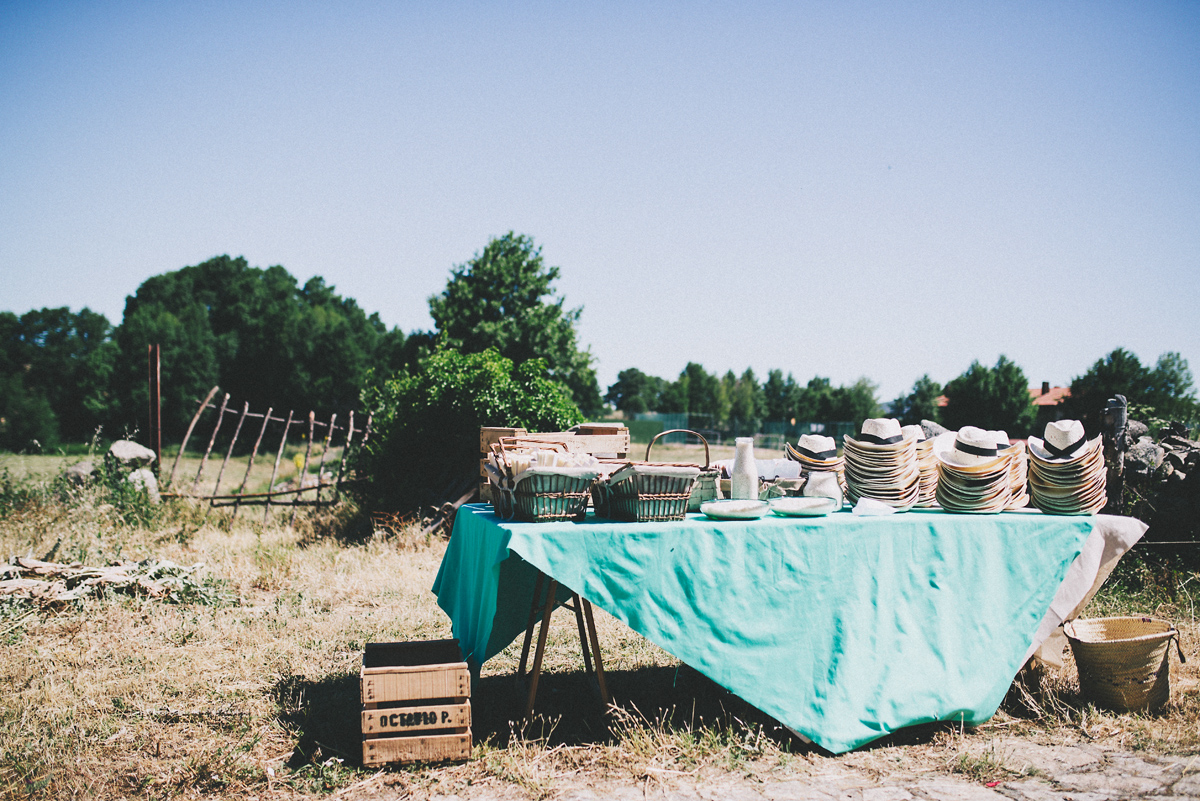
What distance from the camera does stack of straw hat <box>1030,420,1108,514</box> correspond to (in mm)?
3980

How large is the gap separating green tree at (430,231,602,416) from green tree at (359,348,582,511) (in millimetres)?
16703

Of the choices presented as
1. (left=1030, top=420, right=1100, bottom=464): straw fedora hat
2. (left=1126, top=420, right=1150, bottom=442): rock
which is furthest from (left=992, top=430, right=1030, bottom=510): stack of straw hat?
(left=1126, top=420, right=1150, bottom=442): rock

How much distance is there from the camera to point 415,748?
3174 millimetres

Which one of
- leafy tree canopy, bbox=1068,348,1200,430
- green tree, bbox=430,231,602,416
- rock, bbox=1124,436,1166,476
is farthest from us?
leafy tree canopy, bbox=1068,348,1200,430

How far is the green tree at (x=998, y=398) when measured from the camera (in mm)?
41819

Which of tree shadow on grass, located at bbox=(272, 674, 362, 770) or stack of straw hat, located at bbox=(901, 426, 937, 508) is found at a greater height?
stack of straw hat, located at bbox=(901, 426, 937, 508)

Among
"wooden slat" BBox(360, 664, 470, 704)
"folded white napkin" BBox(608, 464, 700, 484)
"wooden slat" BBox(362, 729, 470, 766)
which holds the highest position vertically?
"folded white napkin" BBox(608, 464, 700, 484)

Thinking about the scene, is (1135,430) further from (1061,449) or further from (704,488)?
(704,488)

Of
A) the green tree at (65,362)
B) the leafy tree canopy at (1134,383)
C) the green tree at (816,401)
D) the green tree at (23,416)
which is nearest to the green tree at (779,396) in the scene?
the green tree at (816,401)

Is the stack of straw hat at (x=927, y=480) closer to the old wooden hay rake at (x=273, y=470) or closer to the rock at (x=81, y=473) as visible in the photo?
the old wooden hay rake at (x=273, y=470)

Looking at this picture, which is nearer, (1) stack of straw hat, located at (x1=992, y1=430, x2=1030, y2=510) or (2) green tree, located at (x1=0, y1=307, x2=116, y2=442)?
(1) stack of straw hat, located at (x1=992, y1=430, x2=1030, y2=510)

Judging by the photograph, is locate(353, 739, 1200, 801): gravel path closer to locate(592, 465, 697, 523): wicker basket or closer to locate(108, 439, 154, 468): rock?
locate(592, 465, 697, 523): wicker basket

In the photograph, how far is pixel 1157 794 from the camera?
2.97m

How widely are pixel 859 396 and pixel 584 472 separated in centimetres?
5454
